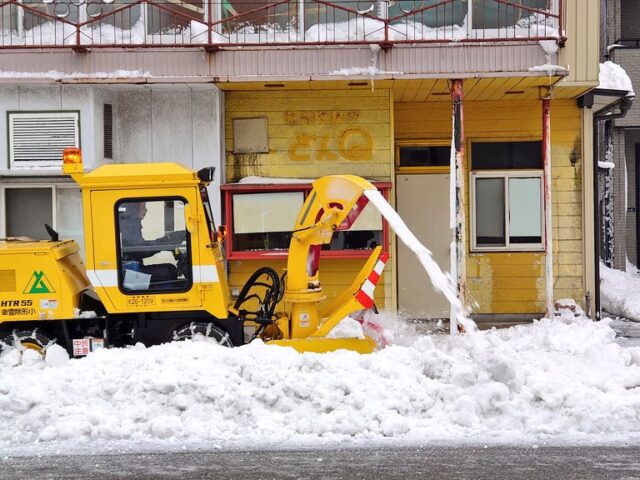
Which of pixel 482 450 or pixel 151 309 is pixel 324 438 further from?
pixel 151 309

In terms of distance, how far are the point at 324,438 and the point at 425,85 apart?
23.4 feet

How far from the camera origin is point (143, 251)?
10.4 meters

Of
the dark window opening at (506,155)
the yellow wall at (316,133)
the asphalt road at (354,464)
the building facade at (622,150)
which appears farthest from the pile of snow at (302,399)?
the building facade at (622,150)

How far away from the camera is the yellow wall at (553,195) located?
1502 centimetres

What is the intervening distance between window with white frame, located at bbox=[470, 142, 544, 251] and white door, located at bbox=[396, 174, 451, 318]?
0.50 meters

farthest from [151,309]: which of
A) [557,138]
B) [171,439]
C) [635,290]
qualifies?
[635,290]

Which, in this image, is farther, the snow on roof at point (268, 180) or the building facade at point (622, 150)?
the building facade at point (622, 150)

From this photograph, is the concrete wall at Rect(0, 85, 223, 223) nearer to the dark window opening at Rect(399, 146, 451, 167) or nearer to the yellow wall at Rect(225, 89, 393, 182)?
the yellow wall at Rect(225, 89, 393, 182)

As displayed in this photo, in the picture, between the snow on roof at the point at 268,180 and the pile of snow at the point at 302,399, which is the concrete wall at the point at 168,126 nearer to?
the snow on roof at the point at 268,180

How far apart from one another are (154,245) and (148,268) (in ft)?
0.86

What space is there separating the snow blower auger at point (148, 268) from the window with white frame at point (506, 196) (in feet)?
17.5

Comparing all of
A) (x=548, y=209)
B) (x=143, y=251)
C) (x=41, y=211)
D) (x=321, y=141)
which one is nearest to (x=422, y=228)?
(x=548, y=209)

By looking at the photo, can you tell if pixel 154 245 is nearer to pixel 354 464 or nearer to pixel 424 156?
pixel 354 464

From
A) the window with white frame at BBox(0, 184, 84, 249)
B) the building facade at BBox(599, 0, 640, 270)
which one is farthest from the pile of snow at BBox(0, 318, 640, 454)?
the building facade at BBox(599, 0, 640, 270)
